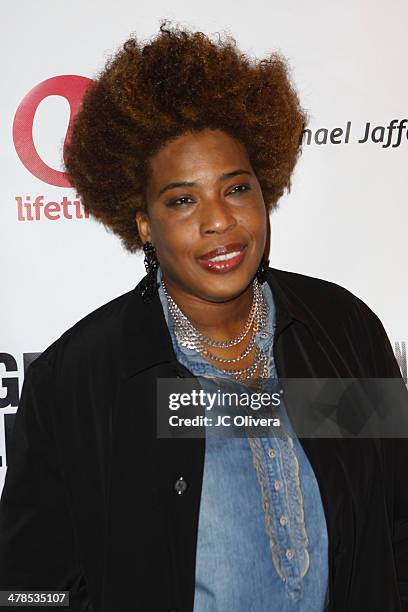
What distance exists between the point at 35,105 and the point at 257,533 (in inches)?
44.8

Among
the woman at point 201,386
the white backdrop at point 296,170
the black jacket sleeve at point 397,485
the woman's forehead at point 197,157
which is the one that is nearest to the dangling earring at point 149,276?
the woman at point 201,386

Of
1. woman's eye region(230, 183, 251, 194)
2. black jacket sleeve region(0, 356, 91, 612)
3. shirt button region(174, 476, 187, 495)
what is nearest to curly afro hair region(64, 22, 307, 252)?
woman's eye region(230, 183, 251, 194)

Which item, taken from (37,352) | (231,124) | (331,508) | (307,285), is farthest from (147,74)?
(331,508)

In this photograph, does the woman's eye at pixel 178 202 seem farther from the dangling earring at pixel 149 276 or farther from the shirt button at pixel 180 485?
the shirt button at pixel 180 485

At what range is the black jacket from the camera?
146 cm

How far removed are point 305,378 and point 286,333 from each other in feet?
0.35

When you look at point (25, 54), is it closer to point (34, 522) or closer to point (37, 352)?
point (37, 352)

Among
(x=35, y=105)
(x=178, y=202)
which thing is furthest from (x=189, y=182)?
(x=35, y=105)

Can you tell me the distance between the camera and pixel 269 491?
4.67 ft

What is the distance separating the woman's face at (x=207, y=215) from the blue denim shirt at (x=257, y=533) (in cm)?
31

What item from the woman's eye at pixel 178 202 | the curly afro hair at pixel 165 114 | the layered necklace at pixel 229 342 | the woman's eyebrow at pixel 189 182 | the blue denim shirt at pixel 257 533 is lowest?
the blue denim shirt at pixel 257 533

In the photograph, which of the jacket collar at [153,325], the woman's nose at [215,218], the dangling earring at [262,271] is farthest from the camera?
the dangling earring at [262,271]

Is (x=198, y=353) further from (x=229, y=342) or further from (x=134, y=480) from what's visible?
(x=134, y=480)

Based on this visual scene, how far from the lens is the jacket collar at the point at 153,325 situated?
1.52 m
